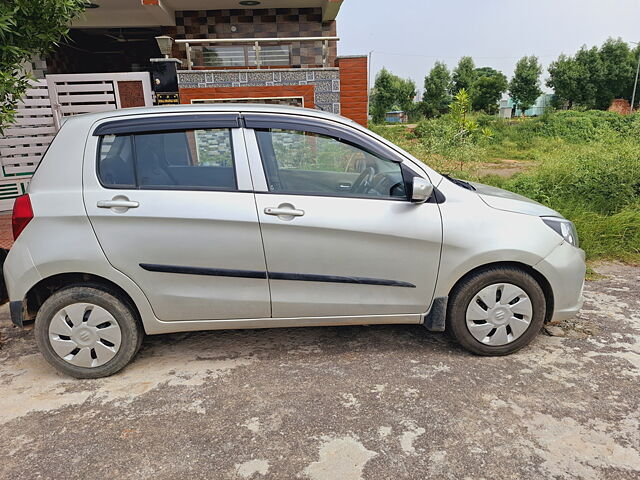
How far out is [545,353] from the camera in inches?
123

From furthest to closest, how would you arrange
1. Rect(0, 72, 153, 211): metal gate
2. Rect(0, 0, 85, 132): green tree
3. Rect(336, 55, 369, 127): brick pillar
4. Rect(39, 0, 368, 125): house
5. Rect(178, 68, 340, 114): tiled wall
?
1. Rect(336, 55, 369, 127): brick pillar
2. Rect(39, 0, 368, 125): house
3. Rect(178, 68, 340, 114): tiled wall
4. Rect(0, 72, 153, 211): metal gate
5. Rect(0, 0, 85, 132): green tree

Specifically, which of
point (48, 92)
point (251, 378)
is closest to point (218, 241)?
point (251, 378)

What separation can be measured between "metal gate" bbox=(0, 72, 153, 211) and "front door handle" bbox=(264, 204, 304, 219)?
614cm

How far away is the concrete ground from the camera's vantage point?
2131 mm

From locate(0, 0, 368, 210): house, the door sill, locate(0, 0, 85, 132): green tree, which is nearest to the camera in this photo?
the door sill

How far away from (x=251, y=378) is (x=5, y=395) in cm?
151

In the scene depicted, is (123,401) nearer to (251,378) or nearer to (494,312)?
(251,378)

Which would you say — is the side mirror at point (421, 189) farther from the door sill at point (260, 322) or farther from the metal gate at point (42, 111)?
the metal gate at point (42, 111)

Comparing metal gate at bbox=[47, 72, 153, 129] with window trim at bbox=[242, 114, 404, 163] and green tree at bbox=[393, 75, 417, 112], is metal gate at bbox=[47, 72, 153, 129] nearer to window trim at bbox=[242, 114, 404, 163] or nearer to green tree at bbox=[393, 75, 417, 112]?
window trim at bbox=[242, 114, 404, 163]

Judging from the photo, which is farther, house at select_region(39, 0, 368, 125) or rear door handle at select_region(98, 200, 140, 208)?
house at select_region(39, 0, 368, 125)

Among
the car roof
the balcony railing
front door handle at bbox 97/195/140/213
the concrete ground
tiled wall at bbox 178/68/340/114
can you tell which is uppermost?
the balcony railing

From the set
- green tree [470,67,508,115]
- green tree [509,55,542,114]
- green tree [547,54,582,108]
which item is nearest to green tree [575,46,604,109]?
green tree [547,54,582,108]

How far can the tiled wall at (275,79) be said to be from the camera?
896 centimetres

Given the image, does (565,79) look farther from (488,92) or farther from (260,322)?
(260,322)
